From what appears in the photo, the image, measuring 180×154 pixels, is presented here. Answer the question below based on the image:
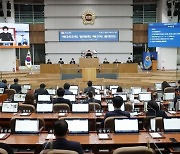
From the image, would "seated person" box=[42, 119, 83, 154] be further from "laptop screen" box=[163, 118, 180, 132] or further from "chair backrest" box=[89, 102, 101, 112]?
"chair backrest" box=[89, 102, 101, 112]

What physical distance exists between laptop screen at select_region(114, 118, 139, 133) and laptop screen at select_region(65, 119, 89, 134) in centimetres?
45

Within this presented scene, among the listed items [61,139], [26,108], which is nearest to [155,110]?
[61,139]

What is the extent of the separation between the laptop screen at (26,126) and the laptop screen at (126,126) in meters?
1.22

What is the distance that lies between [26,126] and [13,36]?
43.0ft

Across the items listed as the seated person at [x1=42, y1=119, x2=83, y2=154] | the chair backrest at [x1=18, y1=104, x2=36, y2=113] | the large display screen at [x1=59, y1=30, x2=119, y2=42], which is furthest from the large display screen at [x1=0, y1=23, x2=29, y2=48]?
the seated person at [x1=42, y1=119, x2=83, y2=154]

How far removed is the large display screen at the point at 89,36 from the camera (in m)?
19.0

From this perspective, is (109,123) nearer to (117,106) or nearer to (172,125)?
(117,106)

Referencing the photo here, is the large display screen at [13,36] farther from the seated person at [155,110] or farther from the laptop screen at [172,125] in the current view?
the laptop screen at [172,125]

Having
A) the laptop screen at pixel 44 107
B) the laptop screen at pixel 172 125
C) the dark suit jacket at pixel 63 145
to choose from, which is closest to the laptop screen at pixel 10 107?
the laptop screen at pixel 44 107

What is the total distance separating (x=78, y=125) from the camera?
4.43m

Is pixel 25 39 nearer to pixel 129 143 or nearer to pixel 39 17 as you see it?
pixel 39 17

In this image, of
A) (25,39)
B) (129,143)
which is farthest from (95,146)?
(25,39)

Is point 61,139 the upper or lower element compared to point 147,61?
lower

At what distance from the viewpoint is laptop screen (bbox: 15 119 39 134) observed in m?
4.43
